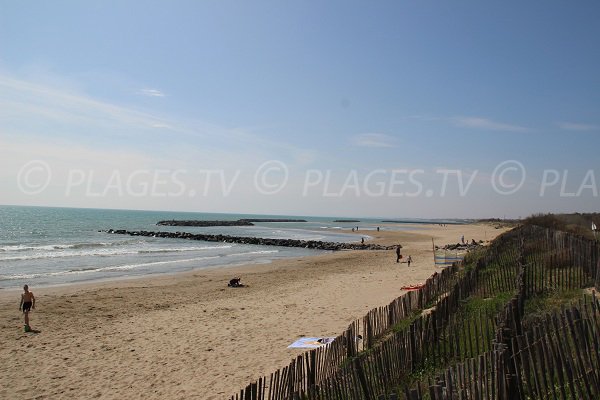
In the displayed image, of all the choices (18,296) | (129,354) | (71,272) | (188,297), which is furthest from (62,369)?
(71,272)

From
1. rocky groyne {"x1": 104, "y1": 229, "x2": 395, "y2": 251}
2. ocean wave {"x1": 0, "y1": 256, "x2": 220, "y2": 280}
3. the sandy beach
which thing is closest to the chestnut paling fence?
the sandy beach

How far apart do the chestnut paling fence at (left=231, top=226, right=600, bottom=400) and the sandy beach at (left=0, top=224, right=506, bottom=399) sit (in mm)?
2265

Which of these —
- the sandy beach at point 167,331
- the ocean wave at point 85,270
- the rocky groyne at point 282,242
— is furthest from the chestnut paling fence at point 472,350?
the rocky groyne at point 282,242

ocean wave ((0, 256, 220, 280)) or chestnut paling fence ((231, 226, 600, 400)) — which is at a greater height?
chestnut paling fence ((231, 226, 600, 400))

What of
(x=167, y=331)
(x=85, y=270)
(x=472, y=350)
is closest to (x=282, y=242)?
(x=85, y=270)

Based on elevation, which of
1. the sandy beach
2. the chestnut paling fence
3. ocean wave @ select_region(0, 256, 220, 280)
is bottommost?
ocean wave @ select_region(0, 256, 220, 280)

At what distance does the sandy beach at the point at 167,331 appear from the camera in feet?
29.1

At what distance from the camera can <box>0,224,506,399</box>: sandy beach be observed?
8.87 meters

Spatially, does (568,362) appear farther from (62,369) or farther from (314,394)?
(62,369)

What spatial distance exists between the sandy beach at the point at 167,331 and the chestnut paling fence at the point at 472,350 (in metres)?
2.26

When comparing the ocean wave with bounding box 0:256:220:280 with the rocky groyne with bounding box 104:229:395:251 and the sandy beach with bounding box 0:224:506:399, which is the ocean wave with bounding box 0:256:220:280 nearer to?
the sandy beach with bounding box 0:224:506:399

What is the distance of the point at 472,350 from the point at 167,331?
30.0 ft

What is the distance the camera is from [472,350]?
22.0ft

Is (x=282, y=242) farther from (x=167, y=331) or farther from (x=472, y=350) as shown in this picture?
(x=472, y=350)
